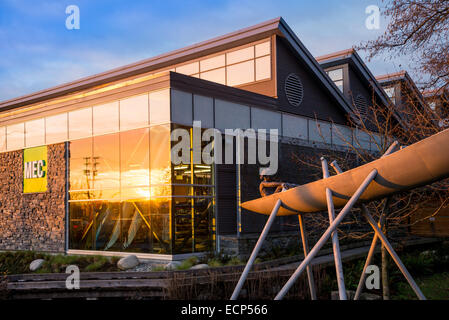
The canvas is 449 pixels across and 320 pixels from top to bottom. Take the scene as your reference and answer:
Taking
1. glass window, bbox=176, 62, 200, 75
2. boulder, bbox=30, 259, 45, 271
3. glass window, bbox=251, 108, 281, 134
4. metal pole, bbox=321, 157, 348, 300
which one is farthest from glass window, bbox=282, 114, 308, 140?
metal pole, bbox=321, 157, 348, 300

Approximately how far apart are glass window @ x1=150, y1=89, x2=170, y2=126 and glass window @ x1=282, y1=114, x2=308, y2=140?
650cm

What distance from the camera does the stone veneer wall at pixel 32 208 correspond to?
21.1 metres

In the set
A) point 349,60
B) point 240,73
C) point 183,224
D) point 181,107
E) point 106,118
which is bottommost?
point 183,224

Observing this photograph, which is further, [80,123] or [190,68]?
[190,68]

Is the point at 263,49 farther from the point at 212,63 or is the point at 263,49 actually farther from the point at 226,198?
the point at 226,198

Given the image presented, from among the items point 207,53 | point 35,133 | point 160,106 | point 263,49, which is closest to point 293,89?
point 263,49

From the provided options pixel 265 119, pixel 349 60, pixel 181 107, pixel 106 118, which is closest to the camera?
pixel 181 107

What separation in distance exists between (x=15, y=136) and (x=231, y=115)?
11.2m

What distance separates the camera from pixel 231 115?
19.4 meters

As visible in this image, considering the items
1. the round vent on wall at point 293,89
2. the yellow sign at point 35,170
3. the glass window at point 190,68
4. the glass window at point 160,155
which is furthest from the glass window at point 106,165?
the round vent on wall at point 293,89

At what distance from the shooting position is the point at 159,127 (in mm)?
17531

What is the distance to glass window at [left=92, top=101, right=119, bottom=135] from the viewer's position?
1914 centimetres

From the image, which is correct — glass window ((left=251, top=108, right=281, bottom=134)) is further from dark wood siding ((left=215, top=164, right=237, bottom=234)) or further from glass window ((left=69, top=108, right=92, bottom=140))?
glass window ((left=69, top=108, right=92, bottom=140))
